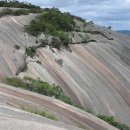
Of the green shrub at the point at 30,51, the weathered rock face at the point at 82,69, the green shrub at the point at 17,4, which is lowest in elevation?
the weathered rock face at the point at 82,69

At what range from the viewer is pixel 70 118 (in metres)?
20.5

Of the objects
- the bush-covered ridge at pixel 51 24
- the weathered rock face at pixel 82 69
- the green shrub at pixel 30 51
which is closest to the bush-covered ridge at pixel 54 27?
the bush-covered ridge at pixel 51 24

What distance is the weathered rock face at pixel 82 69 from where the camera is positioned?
31969mm

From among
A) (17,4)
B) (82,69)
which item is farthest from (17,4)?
(82,69)

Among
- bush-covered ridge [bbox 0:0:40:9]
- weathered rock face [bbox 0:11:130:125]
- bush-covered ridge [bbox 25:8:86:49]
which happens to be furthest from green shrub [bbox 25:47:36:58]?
bush-covered ridge [bbox 0:0:40:9]

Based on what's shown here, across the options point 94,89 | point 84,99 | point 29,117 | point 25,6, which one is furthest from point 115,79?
point 29,117

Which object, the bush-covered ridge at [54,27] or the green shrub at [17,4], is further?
the green shrub at [17,4]

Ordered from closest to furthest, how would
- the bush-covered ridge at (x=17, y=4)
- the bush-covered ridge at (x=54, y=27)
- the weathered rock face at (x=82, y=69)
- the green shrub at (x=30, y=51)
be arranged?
the weathered rock face at (x=82, y=69)
the green shrub at (x=30, y=51)
the bush-covered ridge at (x=54, y=27)
the bush-covered ridge at (x=17, y=4)

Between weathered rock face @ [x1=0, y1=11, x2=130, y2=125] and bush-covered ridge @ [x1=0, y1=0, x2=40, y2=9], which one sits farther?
bush-covered ridge @ [x1=0, y1=0, x2=40, y2=9]

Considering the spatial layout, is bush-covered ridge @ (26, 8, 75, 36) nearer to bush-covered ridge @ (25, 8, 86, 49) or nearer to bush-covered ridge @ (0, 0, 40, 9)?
bush-covered ridge @ (25, 8, 86, 49)

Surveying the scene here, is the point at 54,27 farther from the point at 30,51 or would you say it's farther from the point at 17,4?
the point at 17,4

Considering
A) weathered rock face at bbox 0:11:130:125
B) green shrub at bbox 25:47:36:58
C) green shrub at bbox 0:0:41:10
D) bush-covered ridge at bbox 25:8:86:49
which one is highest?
green shrub at bbox 0:0:41:10

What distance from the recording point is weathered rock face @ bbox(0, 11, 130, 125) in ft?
105

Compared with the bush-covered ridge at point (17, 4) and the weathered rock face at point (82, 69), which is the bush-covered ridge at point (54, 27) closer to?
the weathered rock face at point (82, 69)
